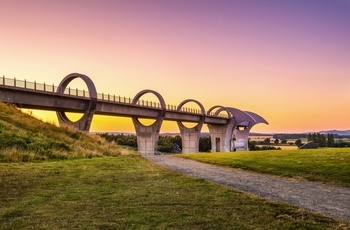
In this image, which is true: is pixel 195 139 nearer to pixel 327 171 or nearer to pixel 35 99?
pixel 35 99

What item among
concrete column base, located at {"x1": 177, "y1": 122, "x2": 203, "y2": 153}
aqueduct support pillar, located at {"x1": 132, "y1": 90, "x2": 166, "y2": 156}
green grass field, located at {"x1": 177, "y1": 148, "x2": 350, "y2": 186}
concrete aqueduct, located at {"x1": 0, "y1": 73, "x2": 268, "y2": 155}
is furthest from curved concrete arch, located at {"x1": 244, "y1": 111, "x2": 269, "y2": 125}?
green grass field, located at {"x1": 177, "y1": 148, "x2": 350, "y2": 186}

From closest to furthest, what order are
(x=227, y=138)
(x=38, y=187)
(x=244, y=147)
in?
(x=38, y=187)
(x=244, y=147)
(x=227, y=138)

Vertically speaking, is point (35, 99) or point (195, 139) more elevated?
point (35, 99)

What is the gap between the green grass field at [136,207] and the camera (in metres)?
5.94

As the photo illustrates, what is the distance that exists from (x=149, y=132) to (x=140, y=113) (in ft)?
21.4

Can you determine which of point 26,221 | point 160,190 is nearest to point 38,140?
point 160,190

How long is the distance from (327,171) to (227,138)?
78.4m

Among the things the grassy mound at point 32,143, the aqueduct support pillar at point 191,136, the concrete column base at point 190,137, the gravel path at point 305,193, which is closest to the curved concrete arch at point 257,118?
the aqueduct support pillar at point 191,136

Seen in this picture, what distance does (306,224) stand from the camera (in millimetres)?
6129

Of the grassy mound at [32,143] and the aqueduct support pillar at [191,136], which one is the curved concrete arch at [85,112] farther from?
the aqueduct support pillar at [191,136]

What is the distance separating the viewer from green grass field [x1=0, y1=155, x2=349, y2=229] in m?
5.94

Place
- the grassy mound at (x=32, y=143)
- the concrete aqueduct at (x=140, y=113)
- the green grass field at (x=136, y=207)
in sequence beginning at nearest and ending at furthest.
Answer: the green grass field at (x=136, y=207) → the grassy mound at (x=32, y=143) → the concrete aqueduct at (x=140, y=113)

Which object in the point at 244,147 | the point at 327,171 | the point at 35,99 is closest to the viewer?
the point at 327,171

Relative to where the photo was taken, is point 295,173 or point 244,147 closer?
point 295,173
